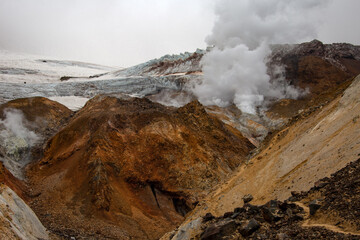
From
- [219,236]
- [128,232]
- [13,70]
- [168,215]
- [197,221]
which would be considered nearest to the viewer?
[219,236]

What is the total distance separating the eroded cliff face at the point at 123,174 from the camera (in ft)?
55.1

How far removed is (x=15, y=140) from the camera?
81.3ft

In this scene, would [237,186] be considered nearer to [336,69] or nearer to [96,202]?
[96,202]

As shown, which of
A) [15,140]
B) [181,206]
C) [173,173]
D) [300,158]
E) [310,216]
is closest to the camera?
[310,216]

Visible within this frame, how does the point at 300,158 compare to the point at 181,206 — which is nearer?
the point at 300,158

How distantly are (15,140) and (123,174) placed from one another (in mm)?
10849

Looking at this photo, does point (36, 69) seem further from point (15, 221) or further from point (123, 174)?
point (15, 221)

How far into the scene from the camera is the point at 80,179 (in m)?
19.1

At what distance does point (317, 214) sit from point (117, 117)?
67.7ft

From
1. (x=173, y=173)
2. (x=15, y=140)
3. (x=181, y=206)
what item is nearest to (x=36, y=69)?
(x=15, y=140)

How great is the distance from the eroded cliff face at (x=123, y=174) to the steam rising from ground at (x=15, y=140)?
1516mm

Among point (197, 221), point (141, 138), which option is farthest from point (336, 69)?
point (197, 221)

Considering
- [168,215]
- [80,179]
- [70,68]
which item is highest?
[70,68]

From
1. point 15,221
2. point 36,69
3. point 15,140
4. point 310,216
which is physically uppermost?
point 36,69
